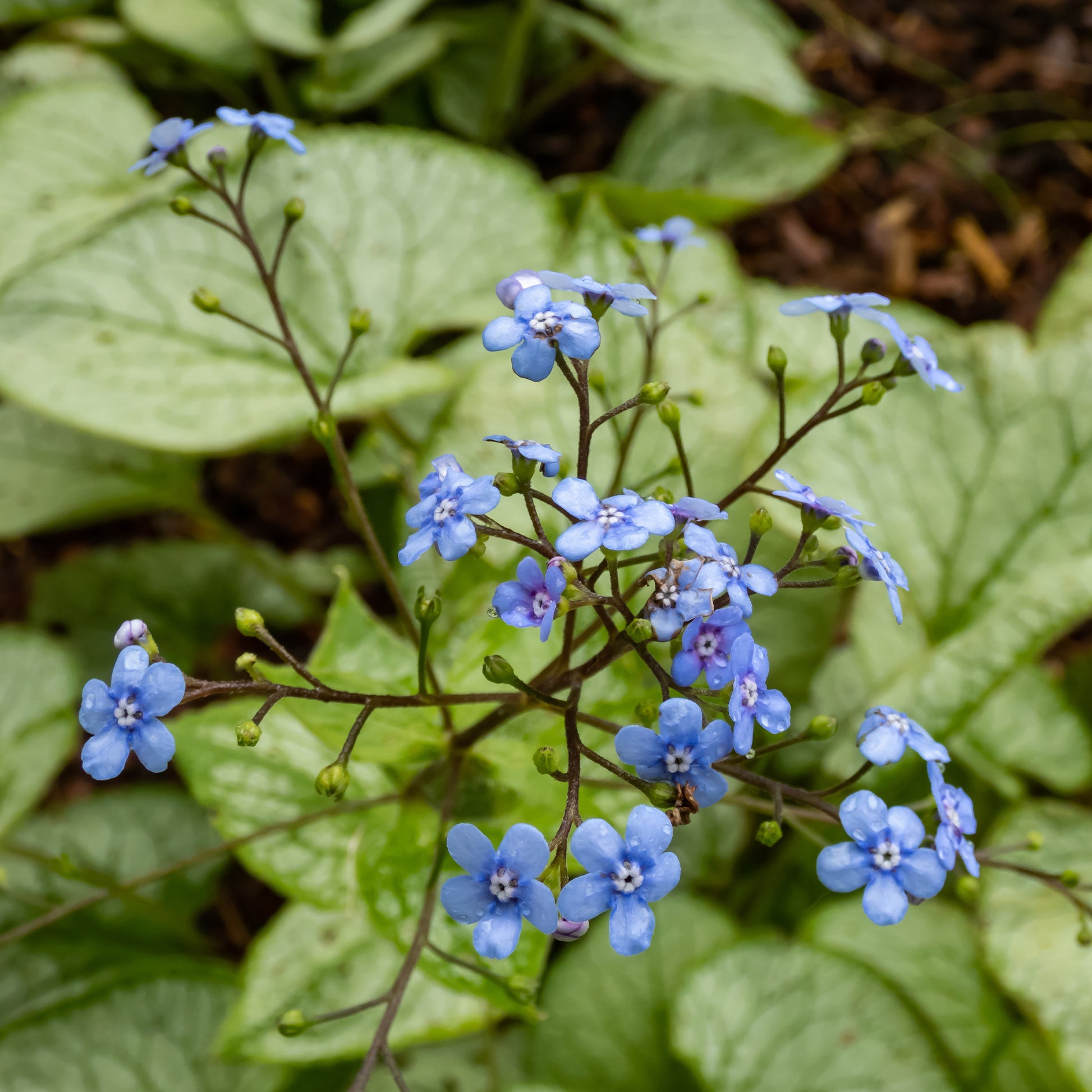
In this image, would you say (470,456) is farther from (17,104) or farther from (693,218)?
(17,104)

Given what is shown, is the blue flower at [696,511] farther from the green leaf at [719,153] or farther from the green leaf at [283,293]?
the green leaf at [719,153]

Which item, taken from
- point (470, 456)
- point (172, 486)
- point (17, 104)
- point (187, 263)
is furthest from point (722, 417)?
point (17, 104)

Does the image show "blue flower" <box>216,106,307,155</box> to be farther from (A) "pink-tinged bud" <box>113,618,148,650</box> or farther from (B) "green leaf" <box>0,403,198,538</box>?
(B) "green leaf" <box>0,403,198,538</box>

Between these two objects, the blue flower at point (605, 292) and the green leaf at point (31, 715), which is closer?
the blue flower at point (605, 292)

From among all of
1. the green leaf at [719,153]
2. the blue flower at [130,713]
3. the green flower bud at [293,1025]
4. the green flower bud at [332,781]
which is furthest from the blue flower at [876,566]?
the green leaf at [719,153]

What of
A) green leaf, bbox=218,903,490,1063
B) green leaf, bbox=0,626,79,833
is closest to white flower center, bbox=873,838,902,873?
green leaf, bbox=218,903,490,1063

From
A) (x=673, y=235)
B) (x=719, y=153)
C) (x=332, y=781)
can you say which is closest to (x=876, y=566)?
(x=332, y=781)
